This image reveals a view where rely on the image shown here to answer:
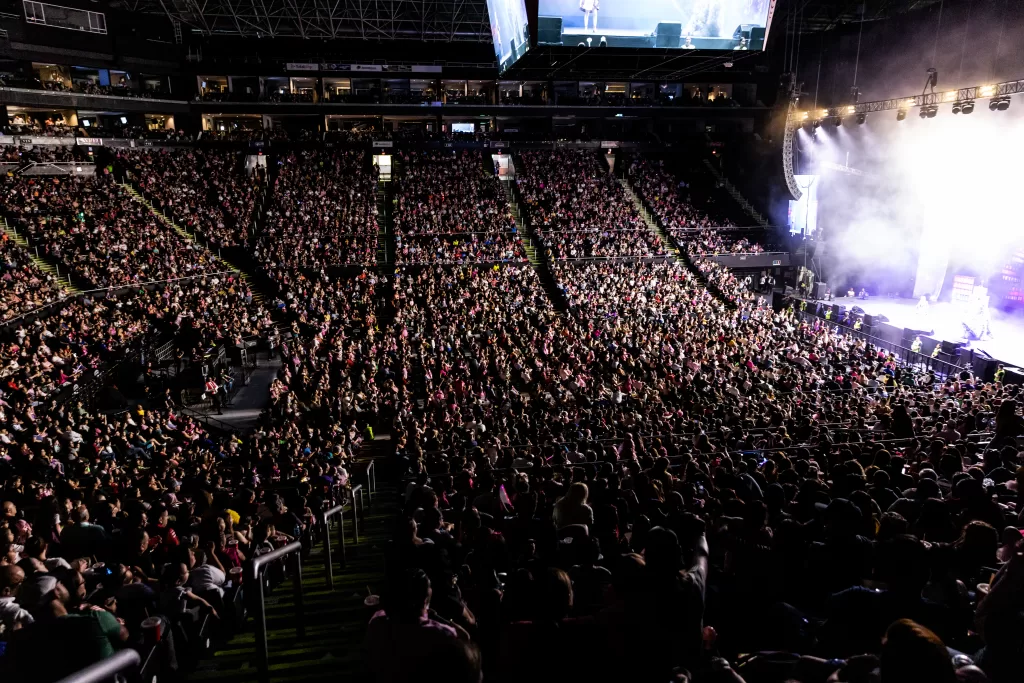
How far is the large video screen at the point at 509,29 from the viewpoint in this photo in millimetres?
10992

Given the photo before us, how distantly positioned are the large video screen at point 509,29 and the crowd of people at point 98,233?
15.8 meters

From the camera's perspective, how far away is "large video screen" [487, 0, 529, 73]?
1099 centimetres

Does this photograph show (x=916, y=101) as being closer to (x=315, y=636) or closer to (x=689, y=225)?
(x=689, y=225)

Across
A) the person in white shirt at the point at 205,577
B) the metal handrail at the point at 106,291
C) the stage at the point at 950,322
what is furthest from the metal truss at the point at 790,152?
the person in white shirt at the point at 205,577

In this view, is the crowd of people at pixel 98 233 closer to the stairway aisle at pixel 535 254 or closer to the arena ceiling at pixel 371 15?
the arena ceiling at pixel 371 15

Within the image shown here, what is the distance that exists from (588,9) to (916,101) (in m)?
20.9

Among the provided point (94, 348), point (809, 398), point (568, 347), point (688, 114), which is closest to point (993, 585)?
point (809, 398)

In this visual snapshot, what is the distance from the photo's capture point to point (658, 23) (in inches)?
429

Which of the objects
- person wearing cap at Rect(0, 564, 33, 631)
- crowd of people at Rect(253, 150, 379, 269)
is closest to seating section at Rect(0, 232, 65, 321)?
crowd of people at Rect(253, 150, 379, 269)

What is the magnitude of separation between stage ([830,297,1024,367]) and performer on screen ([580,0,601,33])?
1728cm

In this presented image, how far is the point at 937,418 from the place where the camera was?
469 inches

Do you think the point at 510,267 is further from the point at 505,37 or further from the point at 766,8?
the point at 766,8

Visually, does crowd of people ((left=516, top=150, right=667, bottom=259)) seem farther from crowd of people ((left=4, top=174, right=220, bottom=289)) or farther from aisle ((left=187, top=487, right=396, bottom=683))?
aisle ((left=187, top=487, right=396, bottom=683))

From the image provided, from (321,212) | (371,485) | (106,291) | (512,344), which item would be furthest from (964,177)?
(106,291)
